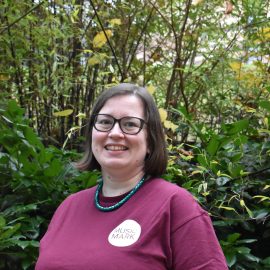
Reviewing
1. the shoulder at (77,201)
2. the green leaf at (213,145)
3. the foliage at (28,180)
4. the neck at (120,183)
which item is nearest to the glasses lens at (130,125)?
the neck at (120,183)

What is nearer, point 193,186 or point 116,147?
point 116,147

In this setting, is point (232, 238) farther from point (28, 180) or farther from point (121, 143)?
point (28, 180)

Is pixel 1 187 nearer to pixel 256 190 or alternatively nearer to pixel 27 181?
pixel 27 181

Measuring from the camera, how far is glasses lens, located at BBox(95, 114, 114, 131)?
1.70m

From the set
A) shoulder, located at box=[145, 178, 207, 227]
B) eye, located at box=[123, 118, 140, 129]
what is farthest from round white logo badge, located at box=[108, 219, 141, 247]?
eye, located at box=[123, 118, 140, 129]

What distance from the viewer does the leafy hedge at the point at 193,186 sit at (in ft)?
8.03

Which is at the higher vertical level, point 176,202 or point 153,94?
point 176,202

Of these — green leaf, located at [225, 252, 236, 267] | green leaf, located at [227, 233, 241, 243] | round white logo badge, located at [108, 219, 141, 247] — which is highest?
round white logo badge, located at [108, 219, 141, 247]

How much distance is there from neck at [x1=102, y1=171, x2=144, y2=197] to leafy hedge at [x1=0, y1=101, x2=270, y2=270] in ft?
2.59

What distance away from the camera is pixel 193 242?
1.43m

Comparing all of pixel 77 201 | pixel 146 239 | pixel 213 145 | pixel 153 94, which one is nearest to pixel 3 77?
pixel 153 94

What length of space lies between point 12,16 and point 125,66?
3.53 feet

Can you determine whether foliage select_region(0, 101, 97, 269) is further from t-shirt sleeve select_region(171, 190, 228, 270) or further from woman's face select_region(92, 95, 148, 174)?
t-shirt sleeve select_region(171, 190, 228, 270)

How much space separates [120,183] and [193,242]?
1.25 feet
